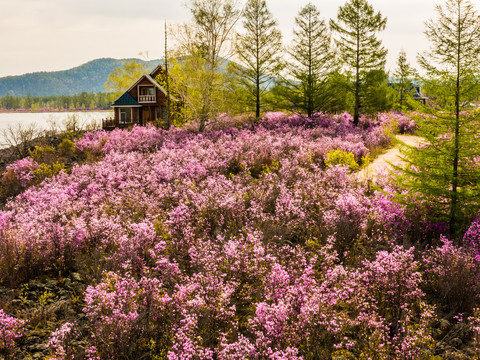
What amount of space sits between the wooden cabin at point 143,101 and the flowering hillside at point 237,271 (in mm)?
33939

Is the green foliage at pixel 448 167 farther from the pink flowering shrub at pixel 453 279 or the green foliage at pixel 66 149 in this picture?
the green foliage at pixel 66 149

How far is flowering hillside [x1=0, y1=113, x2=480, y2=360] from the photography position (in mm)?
3809

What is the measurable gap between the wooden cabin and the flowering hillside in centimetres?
3394

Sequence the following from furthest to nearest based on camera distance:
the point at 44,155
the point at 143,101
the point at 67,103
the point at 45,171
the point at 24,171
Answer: the point at 67,103
the point at 143,101
the point at 44,155
the point at 24,171
the point at 45,171

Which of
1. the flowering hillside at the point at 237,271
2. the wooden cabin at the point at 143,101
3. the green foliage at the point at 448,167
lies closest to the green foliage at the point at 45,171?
the flowering hillside at the point at 237,271

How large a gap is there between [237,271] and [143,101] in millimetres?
41405

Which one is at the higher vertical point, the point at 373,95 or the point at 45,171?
the point at 373,95

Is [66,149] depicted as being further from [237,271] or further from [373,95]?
[373,95]

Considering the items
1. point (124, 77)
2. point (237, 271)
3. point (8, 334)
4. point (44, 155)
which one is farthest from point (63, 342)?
point (124, 77)

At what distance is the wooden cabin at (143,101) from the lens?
1684 inches

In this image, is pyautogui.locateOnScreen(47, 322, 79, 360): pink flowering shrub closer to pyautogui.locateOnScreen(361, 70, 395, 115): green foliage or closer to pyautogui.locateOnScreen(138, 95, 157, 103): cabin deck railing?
pyautogui.locateOnScreen(361, 70, 395, 115): green foliage

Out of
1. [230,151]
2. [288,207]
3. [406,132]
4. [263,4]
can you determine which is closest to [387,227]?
[288,207]

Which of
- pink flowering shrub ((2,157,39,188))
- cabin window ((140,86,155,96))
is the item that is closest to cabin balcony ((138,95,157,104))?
cabin window ((140,86,155,96))

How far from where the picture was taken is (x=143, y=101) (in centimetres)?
4303
